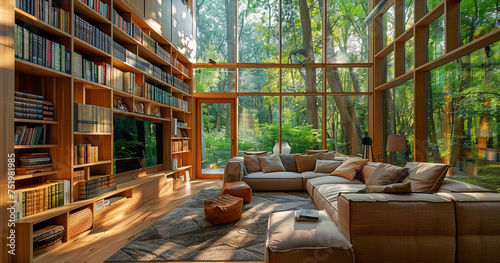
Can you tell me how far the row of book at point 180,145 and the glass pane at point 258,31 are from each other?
2.58 metres

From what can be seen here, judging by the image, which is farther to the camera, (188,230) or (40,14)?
(188,230)

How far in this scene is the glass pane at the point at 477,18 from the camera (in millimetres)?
2977

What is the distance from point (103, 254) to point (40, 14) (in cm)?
235

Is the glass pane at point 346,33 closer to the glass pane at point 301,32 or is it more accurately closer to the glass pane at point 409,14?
the glass pane at point 301,32

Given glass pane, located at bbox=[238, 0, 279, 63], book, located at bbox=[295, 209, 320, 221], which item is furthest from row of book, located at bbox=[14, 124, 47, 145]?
glass pane, located at bbox=[238, 0, 279, 63]

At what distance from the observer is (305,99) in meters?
6.54

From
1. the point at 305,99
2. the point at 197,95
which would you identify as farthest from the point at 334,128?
the point at 197,95

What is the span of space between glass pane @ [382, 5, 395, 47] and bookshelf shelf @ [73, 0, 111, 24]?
18.2ft

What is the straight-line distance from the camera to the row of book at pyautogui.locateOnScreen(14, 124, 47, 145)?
2299 mm

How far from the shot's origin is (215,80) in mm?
6691

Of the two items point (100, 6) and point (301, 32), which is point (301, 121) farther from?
point (100, 6)

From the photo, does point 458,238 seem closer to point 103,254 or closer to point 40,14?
point 103,254

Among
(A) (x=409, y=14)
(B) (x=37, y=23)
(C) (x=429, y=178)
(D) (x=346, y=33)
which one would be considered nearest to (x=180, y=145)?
(B) (x=37, y=23)

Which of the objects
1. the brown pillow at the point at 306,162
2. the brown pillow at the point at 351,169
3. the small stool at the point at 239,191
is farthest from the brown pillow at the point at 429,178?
the brown pillow at the point at 306,162
